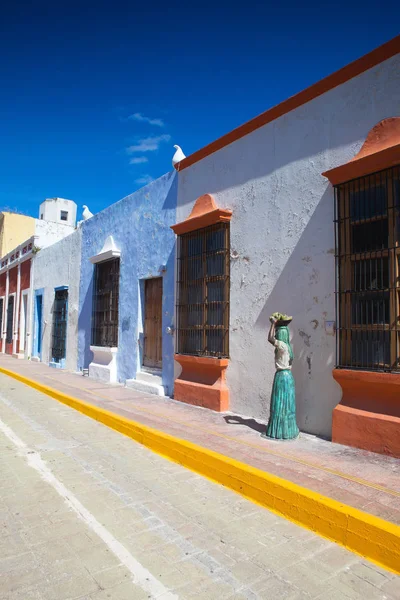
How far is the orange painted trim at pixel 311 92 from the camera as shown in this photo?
492 cm

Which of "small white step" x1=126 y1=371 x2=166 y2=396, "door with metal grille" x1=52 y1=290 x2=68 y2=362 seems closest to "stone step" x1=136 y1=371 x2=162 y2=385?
"small white step" x1=126 y1=371 x2=166 y2=396

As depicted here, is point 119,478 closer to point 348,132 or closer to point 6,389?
point 348,132

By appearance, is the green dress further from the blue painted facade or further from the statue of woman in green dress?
the blue painted facade

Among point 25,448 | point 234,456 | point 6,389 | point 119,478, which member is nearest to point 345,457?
point 234,456

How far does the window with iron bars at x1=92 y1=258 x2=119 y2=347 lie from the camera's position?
1058 centimetres

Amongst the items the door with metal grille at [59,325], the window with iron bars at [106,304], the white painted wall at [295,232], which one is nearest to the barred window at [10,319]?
the door with metal grille at [59,325]

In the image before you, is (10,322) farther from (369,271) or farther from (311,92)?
(369,271)

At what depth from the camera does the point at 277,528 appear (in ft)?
10.7

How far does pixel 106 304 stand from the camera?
11078 millimetres

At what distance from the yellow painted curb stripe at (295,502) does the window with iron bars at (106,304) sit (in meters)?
5.36

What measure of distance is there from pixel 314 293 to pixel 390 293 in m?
1.05

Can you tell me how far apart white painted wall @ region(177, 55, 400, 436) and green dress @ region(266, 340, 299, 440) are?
→ 35 cm

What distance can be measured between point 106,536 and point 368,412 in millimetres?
2977

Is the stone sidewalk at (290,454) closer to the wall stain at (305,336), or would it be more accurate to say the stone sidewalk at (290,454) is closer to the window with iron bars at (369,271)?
the window with iron bars at (369,271)
